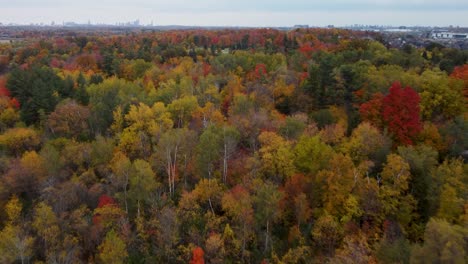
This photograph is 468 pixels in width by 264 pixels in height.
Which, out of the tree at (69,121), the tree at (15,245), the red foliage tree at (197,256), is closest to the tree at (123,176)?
the tree at (15,245)

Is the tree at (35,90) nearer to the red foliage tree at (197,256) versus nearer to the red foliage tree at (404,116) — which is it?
the red foliage tree at (197,256)

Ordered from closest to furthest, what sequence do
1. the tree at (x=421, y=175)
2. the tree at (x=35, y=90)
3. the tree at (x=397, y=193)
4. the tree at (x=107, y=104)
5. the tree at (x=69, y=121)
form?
1. the tree at (x=397, y=193)
2. the tree at (x=421, y=175)
3. the tree at (x=69, y=121)
4. the tree at (x=107, y=104)
5. the tree at (x=35, y=90)

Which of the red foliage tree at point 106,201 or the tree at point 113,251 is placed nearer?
the tree at point 113,251

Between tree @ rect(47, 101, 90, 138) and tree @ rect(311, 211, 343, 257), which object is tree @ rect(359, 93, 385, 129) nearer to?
tree @ rect(311, 211, 343, 257)

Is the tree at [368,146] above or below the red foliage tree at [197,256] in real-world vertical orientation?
above

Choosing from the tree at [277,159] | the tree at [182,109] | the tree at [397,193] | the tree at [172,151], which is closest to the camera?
the tree at [397,193]

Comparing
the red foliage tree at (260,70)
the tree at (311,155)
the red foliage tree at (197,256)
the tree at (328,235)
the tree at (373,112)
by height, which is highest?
the red foliage tree at (260,70)

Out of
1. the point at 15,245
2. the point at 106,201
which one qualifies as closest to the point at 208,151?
the point at 106,201

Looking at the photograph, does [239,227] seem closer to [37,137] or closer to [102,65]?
[37,137]
